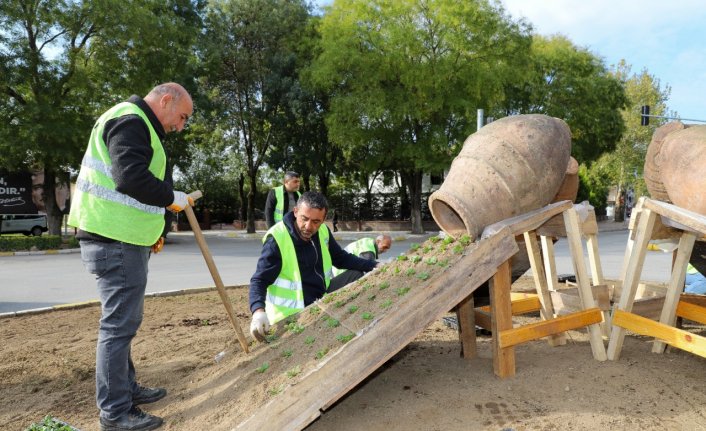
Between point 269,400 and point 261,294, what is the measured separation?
120cm

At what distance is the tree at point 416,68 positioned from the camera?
61.5 ft

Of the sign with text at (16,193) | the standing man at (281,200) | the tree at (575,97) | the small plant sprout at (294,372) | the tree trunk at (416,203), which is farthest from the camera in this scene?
the tree at (575,97)

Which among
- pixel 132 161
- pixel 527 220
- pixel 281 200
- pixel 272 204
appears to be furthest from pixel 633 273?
pixel 272 204

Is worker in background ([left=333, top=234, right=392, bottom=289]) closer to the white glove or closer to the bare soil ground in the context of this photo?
the bare soil ground

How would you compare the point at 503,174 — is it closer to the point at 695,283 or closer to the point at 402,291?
the point at 402,291

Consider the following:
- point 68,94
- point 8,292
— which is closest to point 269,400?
point 8,292

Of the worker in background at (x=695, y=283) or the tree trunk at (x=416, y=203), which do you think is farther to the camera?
the tree trunk at (x=416, y=203)

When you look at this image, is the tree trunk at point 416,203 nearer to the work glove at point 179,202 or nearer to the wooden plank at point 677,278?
the wooden plank at point 677,278

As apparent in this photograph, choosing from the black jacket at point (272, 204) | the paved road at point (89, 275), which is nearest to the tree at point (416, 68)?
the paved road at point (89, 275)

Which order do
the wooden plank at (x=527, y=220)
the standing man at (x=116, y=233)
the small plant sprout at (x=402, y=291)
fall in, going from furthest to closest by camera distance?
the wooden plank at (x=527, y=220)
the small plant sprout at (x=402, y=291)
the standing man at (x=116, y=233)

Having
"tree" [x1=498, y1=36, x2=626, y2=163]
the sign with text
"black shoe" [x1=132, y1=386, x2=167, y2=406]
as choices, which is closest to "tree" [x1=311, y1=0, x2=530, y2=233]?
"tree" [x1=498, y1=36, x2=626, y2=163]

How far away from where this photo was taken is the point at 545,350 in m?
4.04

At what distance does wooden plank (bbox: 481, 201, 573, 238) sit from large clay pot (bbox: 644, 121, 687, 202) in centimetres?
92

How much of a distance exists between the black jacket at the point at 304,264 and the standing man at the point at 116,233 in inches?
35.8
